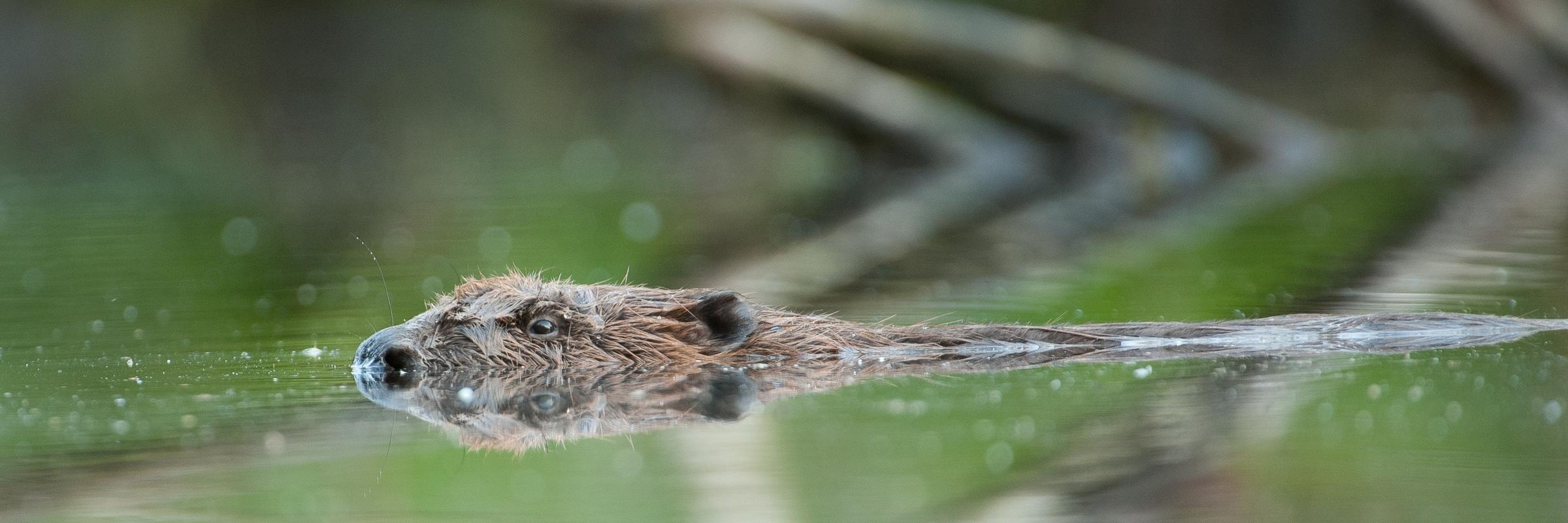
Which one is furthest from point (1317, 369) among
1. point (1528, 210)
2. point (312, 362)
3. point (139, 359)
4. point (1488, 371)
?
point (1528, 210)

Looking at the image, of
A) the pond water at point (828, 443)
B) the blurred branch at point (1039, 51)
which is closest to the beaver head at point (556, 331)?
the pond water at point (828, 443)

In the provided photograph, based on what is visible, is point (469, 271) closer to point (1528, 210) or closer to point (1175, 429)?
point (1175, 429)

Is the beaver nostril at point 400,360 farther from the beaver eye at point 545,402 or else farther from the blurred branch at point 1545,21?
the blurred branch at point 1545,21

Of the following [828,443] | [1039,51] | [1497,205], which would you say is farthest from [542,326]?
[1039,51]

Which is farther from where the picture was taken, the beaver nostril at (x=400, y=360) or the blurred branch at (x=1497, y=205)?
the blurred branch at (x=1497, y=205)

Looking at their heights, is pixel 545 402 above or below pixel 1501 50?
below

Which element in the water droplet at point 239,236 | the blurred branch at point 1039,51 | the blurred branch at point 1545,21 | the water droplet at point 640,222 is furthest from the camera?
the blurred branch at point 1545,21

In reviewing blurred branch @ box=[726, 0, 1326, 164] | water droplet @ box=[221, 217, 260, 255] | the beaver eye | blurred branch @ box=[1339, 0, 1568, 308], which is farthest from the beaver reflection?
blurred branch @ box=[726, 0, 1326, 164]

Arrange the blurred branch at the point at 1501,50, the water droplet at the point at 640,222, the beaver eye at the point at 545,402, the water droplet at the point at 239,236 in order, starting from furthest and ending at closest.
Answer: the blurred branch at the point at 1501,50 → the water droplet at the point at 640,222 → the water droplet at the point at 239,236 → the beaver eye at the point at 545,402

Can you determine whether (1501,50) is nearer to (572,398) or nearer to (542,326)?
(542,326)
